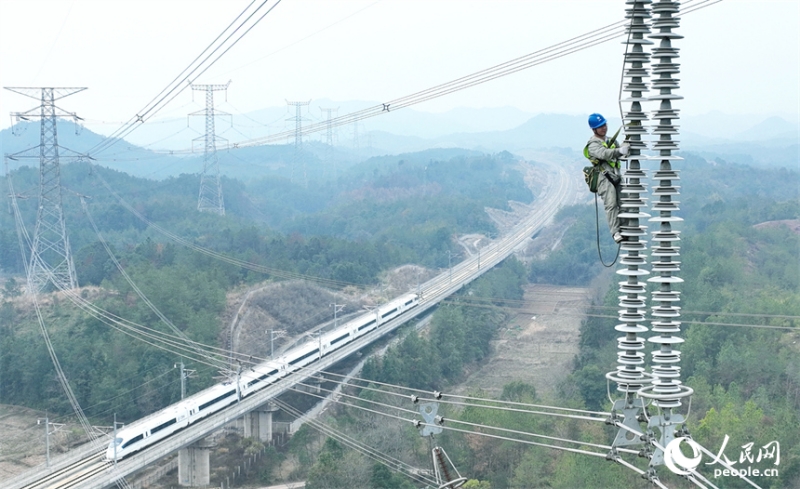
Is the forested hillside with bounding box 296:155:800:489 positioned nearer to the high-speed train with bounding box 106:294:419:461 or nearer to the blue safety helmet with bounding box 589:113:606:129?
the high-speed train with bounding box 106:294:419:461

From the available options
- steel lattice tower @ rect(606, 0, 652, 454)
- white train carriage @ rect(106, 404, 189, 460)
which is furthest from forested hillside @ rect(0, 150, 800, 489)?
steel lattice tower @ rect(606, 0, 652, 454)

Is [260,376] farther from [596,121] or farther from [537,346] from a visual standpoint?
[596,121]

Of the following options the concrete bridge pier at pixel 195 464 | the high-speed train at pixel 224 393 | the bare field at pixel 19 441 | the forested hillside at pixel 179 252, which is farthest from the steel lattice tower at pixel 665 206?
the forested hillside at pixel 179 252

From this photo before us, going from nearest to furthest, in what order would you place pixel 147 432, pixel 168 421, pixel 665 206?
pixel 665 206 < pixel 147 432 < pixel 168 421

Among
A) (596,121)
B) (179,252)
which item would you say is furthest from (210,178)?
(596,121)

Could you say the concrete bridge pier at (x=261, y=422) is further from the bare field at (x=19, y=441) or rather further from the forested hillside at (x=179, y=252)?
the bare field at (x=19, y=441)
